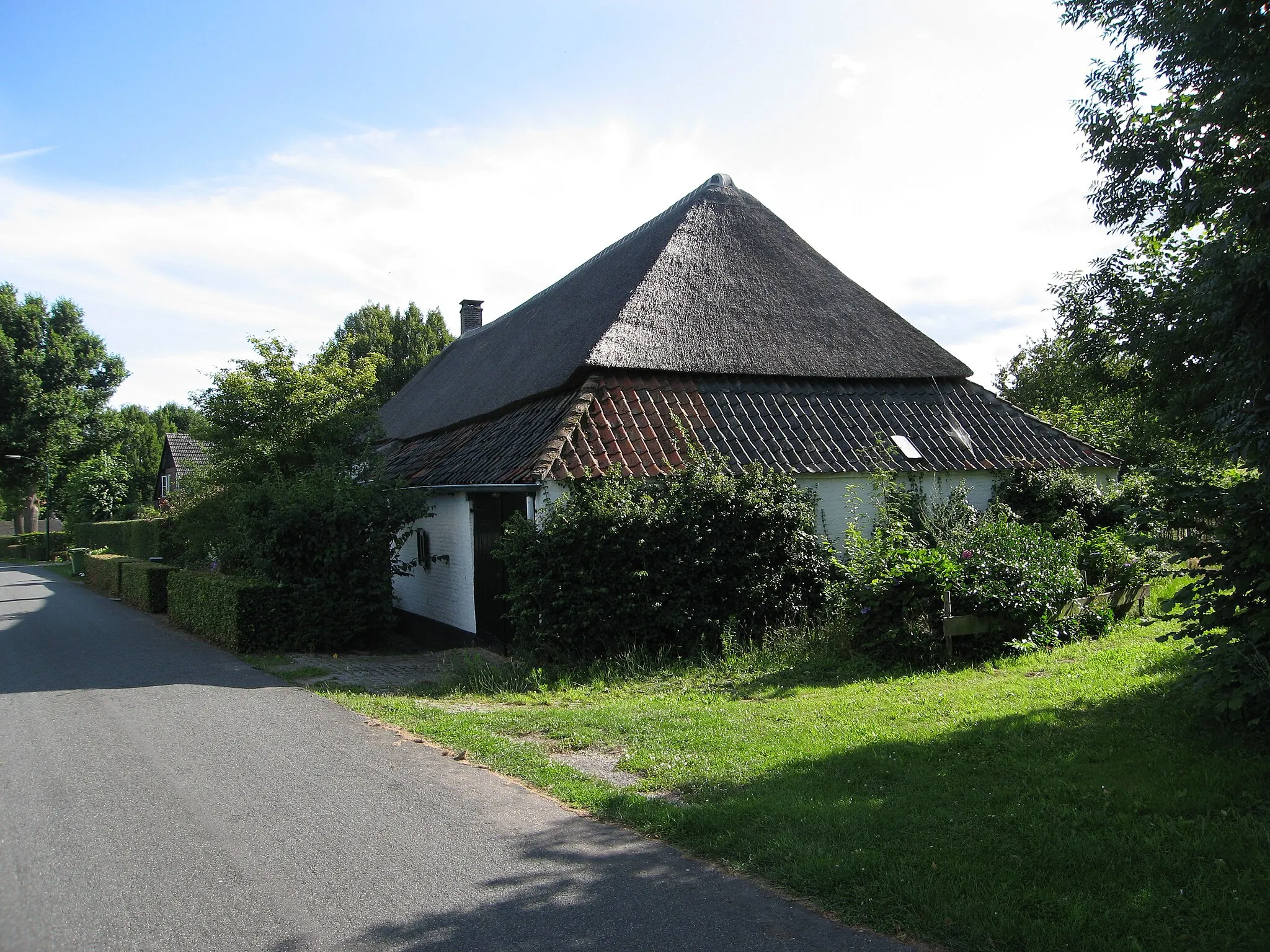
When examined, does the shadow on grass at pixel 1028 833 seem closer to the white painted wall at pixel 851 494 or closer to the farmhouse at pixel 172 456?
the white painted wall at pixel 851 494

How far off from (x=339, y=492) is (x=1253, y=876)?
11.9 m

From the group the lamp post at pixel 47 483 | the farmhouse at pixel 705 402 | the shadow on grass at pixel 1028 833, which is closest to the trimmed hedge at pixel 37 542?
the lamp post at pixel 47 483

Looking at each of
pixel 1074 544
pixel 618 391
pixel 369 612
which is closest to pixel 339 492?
pixel 369 612

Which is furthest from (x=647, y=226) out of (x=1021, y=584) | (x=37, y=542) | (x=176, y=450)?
(x=37, y=542)

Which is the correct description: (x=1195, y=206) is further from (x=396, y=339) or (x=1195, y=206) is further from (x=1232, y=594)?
(x=396, y=339)

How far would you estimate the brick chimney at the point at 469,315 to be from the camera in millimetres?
30984

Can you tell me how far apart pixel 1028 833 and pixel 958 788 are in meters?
0.77

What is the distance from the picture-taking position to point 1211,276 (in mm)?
5230

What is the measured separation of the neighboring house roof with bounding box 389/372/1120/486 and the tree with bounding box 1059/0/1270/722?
6.28 m

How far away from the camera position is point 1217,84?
577cm

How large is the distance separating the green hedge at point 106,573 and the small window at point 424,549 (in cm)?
1116

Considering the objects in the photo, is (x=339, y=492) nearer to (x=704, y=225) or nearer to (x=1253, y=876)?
(x=704, y=225)

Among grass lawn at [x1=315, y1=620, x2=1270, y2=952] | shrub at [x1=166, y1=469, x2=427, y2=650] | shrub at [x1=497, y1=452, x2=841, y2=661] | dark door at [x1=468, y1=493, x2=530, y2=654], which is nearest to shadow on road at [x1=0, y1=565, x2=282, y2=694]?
shrub at [x1=166, y1=469, x2=427, y2=650]

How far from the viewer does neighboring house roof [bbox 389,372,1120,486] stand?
39.7 ft
